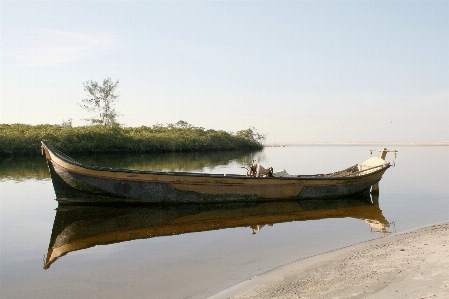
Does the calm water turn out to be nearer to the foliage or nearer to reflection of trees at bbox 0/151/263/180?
reflection of trees at bbox 0/151/263/180

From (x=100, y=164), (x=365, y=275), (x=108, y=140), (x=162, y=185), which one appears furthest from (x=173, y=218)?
(x=108, y=140)

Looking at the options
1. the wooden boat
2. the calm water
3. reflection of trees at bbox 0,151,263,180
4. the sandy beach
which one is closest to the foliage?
reflection of trees at bbox 0,151,263,180

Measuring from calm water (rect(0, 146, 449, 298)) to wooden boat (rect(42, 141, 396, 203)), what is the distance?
43 centimetres

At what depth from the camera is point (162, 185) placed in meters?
14.1

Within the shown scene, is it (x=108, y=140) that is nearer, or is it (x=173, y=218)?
(x=173, y=218)

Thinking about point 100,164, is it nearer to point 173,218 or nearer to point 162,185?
point 162,185

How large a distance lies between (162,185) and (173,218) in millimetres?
1679

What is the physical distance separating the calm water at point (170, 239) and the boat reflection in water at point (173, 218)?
1.2 inches

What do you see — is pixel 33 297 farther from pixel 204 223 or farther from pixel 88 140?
pixel 88 140

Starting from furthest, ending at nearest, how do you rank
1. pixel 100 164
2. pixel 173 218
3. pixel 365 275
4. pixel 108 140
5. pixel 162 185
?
pixel 108 140 → pixel 100 164 → pixel 162 185 → pixel 173 218 → pixel 365 275

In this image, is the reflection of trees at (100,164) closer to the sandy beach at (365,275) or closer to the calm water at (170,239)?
the calm water at (170,239)

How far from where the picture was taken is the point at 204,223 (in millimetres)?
12188

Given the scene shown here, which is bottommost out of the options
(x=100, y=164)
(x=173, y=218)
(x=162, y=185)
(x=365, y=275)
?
(x=173, y=218)

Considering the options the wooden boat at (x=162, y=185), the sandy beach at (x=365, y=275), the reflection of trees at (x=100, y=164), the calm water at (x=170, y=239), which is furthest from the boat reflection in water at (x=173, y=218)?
the reflection of trees at (x=100, y=164)
